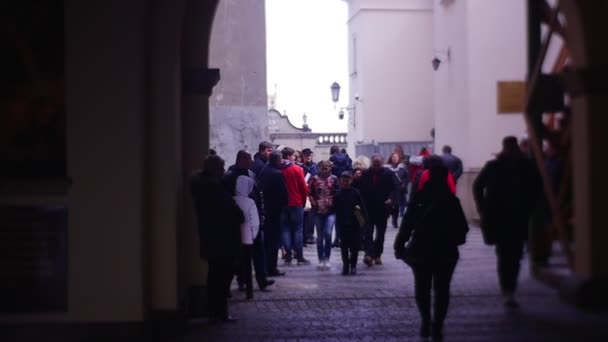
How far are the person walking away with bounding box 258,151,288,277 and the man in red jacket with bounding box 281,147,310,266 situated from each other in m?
0.69

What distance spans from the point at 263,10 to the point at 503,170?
14.8m

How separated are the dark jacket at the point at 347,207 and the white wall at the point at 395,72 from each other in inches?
1052

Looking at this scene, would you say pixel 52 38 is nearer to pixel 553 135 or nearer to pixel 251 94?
pixel 553 135

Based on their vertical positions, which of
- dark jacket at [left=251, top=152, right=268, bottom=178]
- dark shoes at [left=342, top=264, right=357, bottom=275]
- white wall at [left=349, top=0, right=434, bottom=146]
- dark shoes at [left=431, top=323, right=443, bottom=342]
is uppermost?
white wall at [left=349, top=0, right=434, bottom=146]

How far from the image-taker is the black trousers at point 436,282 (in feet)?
31.5

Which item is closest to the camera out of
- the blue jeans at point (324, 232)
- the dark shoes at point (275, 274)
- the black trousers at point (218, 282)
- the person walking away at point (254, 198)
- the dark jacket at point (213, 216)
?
the dark jacket at point (213, 216)

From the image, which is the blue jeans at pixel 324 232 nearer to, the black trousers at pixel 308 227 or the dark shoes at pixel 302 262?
the dark shoes at pixel 302 262

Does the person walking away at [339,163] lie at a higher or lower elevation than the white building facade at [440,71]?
lower

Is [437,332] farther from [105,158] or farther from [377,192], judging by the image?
[377,192]

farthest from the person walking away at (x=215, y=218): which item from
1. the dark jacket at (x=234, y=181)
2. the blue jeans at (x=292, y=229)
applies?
the blue jeans at (x=292, y=229)

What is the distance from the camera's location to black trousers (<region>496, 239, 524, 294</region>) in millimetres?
9938

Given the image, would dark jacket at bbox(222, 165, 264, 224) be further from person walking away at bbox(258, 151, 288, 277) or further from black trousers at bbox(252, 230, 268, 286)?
person walking away at bbox(258, 151, 288, 277)

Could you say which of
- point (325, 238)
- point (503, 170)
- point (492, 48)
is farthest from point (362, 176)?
point (503, 170)

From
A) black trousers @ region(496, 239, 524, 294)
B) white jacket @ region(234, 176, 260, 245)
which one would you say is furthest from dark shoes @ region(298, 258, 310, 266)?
black trousers @ region(496, 239, 524, 294)
